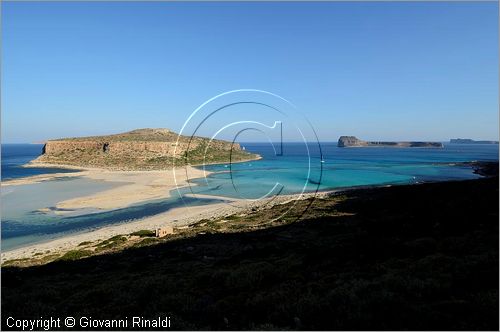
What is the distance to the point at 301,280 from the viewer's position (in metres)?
16.3

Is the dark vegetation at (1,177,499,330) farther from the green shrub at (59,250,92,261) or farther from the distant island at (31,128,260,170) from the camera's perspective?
the distant island at (31,128,260,170)

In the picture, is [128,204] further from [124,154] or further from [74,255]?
[124,154]

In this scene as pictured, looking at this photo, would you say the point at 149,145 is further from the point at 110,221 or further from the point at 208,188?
the point at 110,221

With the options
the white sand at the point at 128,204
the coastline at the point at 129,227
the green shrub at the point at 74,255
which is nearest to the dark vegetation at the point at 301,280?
the green shrub at the point at 74,255

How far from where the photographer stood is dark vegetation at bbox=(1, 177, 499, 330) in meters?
11.0

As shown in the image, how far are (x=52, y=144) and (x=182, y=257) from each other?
18537 centimetres

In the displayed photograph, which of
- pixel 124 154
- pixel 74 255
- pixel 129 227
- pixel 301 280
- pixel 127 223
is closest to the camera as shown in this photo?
pixel 301 280

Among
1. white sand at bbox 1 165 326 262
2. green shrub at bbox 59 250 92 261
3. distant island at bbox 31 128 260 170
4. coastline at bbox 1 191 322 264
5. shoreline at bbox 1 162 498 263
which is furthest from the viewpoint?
distant island at bbox 31 128 260 170

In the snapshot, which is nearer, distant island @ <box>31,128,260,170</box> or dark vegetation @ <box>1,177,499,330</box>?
dark vegetation @ <box>1,177,499,330</box>

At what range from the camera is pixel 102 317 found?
13.2 metres

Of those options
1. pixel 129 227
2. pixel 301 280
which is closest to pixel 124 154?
pixel 129 227

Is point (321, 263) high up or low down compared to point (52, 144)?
down

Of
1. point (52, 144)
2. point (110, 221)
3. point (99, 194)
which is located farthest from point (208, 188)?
point (52, 144)

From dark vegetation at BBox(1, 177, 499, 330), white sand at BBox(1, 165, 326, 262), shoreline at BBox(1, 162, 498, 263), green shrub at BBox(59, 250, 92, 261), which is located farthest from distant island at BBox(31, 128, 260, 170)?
dark vegetation at BBox(1, 177, 499, 330)
